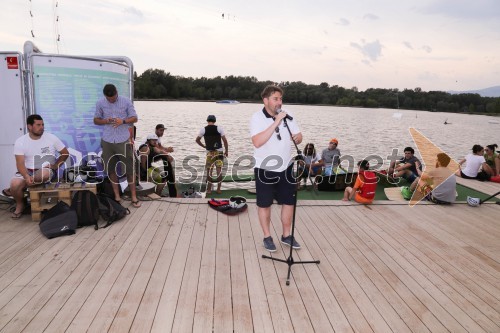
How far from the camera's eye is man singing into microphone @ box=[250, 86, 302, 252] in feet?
12.2

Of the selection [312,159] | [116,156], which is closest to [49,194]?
[116,156]

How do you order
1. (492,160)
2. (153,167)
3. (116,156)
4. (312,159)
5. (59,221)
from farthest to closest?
(492,160), (312,159), (153,167), (116,156), (59,221)

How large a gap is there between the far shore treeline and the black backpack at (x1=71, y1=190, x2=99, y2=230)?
296ft

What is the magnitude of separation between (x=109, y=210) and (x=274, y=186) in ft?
8.91

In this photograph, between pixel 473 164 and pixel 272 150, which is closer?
pixel 272 150

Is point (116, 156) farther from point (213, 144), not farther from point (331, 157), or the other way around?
point (331, 157)

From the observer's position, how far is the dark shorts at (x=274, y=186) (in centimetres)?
392

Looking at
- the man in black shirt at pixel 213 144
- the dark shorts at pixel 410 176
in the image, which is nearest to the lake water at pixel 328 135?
the man in black shirt at pixel 213 144

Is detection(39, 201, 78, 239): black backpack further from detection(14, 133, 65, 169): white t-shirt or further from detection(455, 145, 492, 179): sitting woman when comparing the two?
detection(455, 145, 492, 179): sitting woman

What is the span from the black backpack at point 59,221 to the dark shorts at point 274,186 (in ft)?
8.82

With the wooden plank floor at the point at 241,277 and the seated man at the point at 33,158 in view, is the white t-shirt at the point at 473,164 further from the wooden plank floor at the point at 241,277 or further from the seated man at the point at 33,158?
the seated man at the point at 33,158

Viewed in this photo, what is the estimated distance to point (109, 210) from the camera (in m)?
5.13

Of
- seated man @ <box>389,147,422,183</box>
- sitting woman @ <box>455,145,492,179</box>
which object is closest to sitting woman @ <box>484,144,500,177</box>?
sitting woman @ <box>455,145,492,179</box>

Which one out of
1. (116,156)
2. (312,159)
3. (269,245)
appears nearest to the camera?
(269,245)
